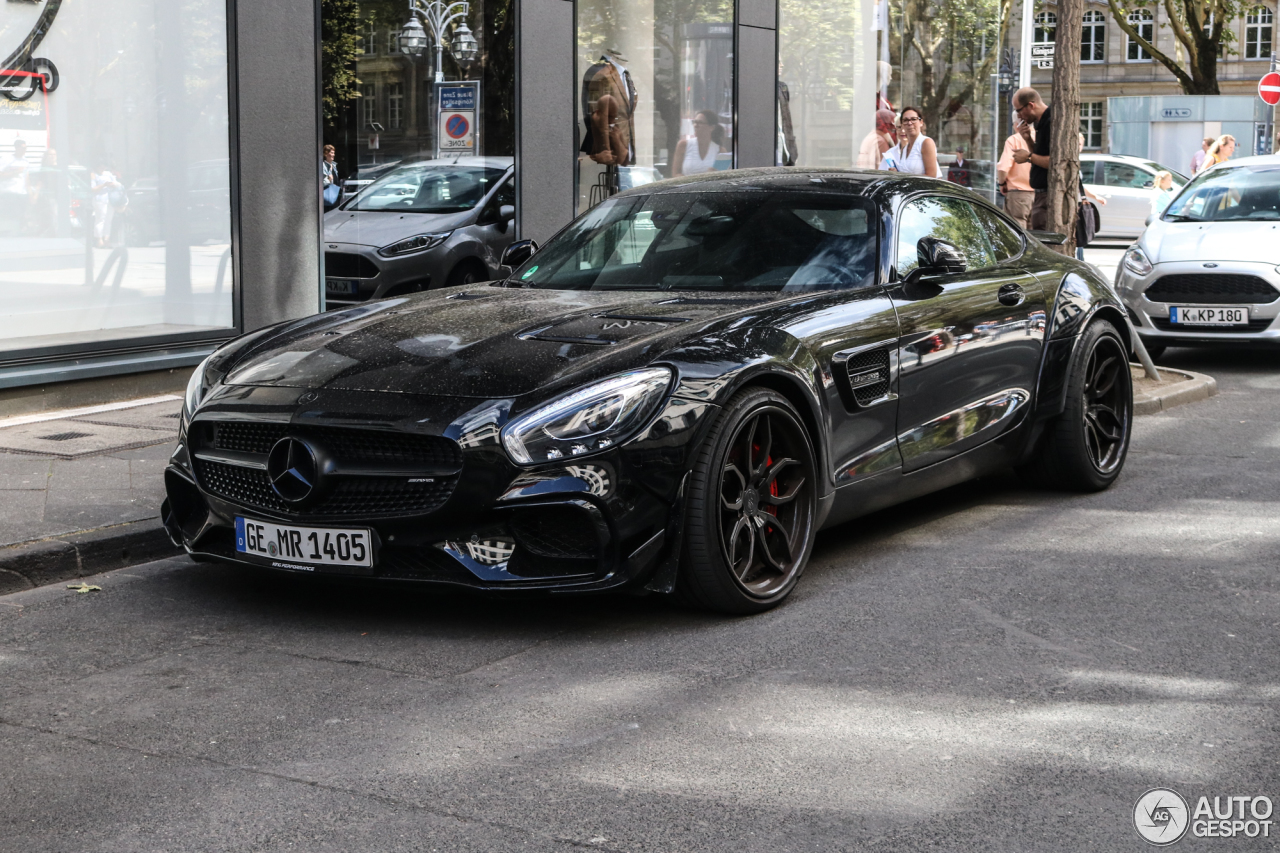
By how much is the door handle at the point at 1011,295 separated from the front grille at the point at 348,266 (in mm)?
6269

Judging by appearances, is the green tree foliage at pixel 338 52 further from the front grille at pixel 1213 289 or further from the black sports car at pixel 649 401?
the front grille at pixel 1213 289

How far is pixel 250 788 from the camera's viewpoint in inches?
139

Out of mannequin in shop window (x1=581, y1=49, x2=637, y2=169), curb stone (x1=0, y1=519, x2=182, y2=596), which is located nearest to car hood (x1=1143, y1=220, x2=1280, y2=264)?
mannequin in shop window (x1=581, y1=49, x2=637, y2=169)

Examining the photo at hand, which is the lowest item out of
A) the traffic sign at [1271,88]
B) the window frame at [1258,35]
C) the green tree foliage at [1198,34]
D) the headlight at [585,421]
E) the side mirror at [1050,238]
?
the headlight at [585,421]

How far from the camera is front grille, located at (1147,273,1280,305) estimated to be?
11.7 meters

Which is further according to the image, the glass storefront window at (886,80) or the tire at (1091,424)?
the glass storefront window at (886,80)

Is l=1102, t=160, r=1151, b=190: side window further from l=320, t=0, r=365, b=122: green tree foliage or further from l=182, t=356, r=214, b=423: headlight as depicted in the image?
l=182, t=356, r=214, b=423: headlight

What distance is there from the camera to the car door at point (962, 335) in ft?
19.1

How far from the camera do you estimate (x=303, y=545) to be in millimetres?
4762

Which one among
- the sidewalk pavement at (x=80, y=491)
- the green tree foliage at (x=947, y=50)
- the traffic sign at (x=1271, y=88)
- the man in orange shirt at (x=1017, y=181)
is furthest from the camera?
the traffic sign at (x=1271, y=88)

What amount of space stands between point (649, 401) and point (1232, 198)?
32.1ft

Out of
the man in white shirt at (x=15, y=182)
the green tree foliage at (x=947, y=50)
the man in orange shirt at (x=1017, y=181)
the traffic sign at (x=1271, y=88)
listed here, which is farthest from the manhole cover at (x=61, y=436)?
the traffic sign at (x=1271, y=88)

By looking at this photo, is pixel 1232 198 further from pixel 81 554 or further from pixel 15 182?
pixel 81 554

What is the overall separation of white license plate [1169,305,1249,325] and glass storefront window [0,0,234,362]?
7018mm
